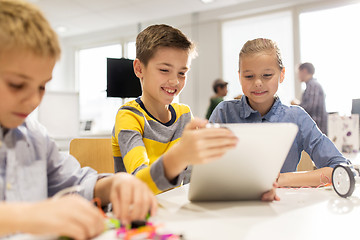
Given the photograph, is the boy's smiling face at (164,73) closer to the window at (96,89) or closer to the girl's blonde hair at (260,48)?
the girl's blonde hair at (260,48)

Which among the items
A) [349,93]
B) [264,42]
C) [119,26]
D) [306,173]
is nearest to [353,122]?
[264,42]

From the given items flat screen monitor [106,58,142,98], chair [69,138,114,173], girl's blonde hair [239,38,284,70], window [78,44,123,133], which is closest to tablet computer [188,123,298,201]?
girl's blonde hair [239,38,284,70]

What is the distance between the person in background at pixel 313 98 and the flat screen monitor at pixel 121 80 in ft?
8.42

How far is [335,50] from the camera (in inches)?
180

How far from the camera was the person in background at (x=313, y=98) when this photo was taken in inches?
147

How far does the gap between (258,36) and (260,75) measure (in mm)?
4109

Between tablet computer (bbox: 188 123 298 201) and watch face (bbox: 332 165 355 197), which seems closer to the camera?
tablet computer (bbox: 188 123 298 201)

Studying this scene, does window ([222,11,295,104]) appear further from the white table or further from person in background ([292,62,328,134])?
the white table

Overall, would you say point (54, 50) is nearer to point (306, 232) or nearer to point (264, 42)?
point (306, 232)

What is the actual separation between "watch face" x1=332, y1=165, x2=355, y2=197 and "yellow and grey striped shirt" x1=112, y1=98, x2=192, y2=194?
425 mm

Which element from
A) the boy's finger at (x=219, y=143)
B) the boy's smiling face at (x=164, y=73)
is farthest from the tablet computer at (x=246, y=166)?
the boy's smiling face at (x=164, y=73)

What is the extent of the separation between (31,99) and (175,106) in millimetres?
830

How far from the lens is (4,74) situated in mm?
498

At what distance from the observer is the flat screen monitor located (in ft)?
6.99
